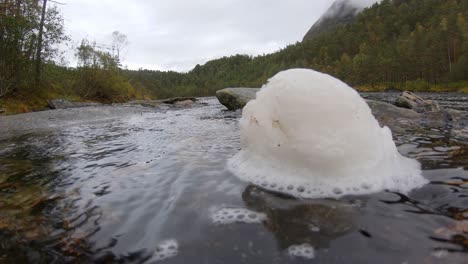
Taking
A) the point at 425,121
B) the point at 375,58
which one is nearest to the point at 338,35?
the point at 375,58

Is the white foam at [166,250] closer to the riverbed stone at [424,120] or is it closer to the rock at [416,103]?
the riverbed stone at [424,120]

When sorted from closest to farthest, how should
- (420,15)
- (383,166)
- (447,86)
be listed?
(383,166), (447,86), (420,15)

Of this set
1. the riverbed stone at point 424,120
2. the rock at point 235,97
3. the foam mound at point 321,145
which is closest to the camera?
the foam mound at point 321,145

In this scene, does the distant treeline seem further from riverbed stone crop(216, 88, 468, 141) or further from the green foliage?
riverbed stone crop(216, 88, 468, 141)

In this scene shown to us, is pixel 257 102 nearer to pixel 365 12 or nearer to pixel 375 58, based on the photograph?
pixel 375 58

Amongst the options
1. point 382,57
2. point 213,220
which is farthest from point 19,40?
point 382,57

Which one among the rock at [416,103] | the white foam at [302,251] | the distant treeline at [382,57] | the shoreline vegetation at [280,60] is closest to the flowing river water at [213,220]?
the white foam at [302,251]
